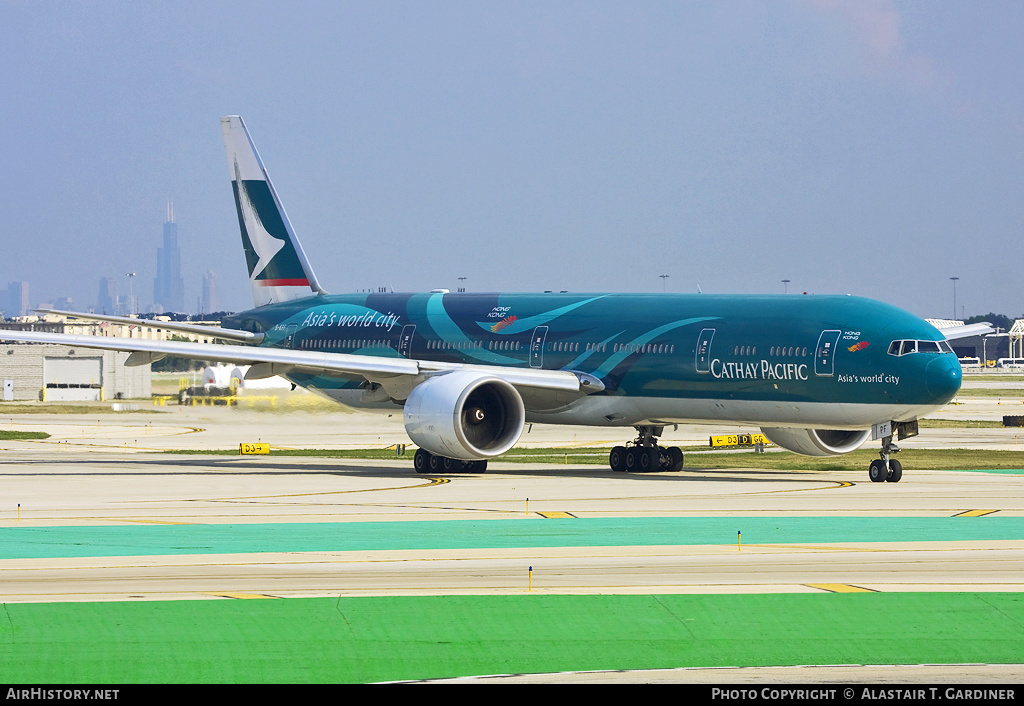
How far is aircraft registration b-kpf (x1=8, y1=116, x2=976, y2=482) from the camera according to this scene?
36.6 m

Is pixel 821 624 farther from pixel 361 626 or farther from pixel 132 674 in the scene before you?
pixel 132 674

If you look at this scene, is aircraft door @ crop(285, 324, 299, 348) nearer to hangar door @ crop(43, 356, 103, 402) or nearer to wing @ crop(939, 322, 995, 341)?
wing @ crop(939, 322, 995, 341)

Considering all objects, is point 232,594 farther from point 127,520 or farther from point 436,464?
point 436,464

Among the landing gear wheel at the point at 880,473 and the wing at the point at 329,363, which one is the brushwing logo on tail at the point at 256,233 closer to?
the wing at the point at 329,363

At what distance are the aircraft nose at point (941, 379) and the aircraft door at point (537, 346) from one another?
12.0 meters

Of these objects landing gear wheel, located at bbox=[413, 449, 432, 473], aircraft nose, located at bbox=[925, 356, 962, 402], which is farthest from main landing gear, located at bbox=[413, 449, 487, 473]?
aircraft nose, located at bbox=[925, 356, 962, 402]

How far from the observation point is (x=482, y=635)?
629 inches

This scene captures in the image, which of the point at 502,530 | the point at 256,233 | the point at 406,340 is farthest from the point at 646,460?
the point at 256,233

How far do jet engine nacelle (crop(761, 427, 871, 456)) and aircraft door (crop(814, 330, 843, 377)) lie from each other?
4.79 m

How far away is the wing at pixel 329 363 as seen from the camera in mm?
40156

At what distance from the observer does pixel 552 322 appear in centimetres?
4325

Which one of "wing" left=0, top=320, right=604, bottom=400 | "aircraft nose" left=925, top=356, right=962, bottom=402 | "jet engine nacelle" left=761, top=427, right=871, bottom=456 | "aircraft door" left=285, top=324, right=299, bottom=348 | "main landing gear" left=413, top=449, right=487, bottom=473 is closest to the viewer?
"aircraft nose" left=925, top=356, right=962, bottom=402

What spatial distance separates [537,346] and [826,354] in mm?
9723

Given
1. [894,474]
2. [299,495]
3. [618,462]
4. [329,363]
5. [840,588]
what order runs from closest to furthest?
[840,588], [299,495], [894,474], [329,363], [618,462]
